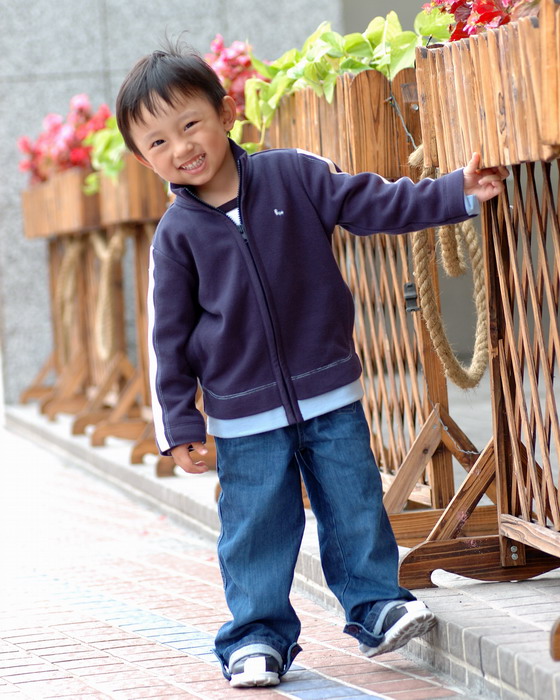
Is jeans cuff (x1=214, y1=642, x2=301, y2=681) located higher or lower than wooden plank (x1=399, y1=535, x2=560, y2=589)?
lower

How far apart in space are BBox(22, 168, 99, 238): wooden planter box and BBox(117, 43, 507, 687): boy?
433 centimetres

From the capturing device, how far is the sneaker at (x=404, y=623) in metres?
2.75

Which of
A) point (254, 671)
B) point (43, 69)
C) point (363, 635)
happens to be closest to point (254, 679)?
point (254, 671)

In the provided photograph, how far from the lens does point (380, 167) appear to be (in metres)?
3.52

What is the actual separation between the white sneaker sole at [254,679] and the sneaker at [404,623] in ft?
0.85

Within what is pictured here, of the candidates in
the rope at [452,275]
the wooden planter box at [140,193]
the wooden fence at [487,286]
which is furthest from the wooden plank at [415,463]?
the wooden planter box at [140,193]

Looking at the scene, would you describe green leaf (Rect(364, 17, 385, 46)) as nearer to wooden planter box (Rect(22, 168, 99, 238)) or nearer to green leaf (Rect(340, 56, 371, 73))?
green leaf (Rect(340, 56, 371, 73))

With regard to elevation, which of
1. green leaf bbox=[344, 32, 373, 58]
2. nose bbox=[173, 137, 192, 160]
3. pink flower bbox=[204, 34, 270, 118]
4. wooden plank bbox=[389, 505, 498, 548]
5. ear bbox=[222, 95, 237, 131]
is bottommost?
wooden plank bbox=[389, 505, 498, 548]

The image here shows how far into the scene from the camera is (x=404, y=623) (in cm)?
274

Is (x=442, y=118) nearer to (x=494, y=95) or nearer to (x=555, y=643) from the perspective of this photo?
(x=494, y=95)

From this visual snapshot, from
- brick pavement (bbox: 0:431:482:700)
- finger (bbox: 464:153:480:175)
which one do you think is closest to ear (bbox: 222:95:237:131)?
finger (bbox: 464:153:480:175)

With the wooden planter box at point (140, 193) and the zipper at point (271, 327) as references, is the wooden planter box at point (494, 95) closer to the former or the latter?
the zipper at point (271, 327)

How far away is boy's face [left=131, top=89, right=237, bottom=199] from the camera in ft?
8.86

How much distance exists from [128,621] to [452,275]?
4.42 ft
